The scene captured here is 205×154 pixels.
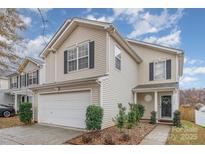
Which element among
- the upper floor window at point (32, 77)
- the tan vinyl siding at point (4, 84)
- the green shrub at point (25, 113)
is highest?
the upper floor window at point (32, 77)

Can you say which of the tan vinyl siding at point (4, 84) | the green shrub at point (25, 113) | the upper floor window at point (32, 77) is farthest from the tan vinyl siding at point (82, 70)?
the tan vinyl siding at point (4, 84)

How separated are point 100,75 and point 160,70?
5.36 meters

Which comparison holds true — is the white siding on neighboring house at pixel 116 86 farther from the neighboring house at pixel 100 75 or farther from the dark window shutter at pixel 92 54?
the dark window shutter at pixel 92 54

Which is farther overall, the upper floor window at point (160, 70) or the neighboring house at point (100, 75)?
the upper floor window at point (160, 70)

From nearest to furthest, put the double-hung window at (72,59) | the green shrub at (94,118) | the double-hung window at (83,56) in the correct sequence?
the green shrub at (94,118) < the double-hung window at (83,56) < the double-hung window at (72,59)

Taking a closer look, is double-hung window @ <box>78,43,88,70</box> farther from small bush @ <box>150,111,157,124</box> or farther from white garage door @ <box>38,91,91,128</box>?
small bush @ <box>150,111,157,124</box>

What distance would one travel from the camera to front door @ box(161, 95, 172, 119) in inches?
457

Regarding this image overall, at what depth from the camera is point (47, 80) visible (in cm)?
1160

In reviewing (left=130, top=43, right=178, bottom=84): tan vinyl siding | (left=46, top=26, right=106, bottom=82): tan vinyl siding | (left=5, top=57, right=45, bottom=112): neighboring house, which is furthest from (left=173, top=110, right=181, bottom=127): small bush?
(left=5, top=57, right=45, bottom=112): neighboring house

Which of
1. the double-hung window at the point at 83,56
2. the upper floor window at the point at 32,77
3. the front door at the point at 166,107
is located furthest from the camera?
the upper floor window at the point at 32,77

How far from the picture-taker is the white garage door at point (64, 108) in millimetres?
8562
